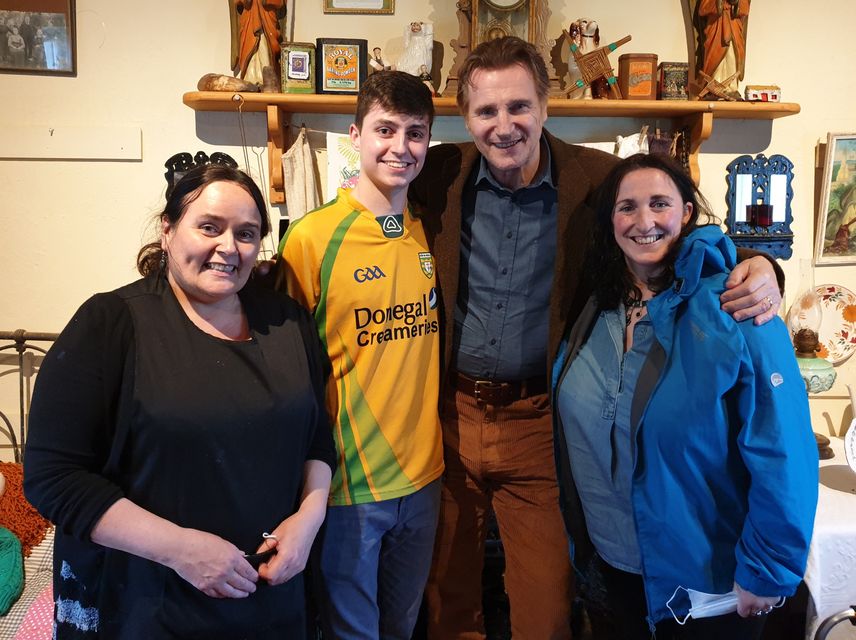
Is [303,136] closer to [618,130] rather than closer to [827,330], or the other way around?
[618,130]

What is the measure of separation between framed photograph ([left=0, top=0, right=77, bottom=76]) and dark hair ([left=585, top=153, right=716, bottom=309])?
196 centimetres

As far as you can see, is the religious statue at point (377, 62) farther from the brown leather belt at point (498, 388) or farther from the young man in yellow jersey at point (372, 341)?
the brown leather belt at point (498, 388)

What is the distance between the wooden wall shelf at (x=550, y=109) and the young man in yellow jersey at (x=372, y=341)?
74 centimetres

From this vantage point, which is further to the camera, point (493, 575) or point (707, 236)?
point (493, 575)

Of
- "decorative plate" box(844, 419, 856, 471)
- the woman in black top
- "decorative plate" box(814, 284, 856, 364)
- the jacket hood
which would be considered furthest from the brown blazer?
"decorative plate" box(814, 284, 856, 364)

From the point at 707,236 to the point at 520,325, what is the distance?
1.67 feet

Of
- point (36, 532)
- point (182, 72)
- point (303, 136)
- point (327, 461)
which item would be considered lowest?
point (36, 532)

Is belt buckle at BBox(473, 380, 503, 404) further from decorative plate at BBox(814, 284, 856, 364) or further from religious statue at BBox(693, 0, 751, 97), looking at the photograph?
decorative plate at BBox(814, 284, 856, 364)

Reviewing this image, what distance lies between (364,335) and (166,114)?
1.43 meters

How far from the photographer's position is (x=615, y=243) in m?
1.33

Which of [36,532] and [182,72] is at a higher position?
[182,72]

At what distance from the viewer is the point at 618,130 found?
2275 millimetres

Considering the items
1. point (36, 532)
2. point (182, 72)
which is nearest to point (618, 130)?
point (182, 72)

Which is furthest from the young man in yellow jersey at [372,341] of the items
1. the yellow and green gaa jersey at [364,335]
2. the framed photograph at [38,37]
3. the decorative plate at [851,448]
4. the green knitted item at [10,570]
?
the framed photograph at [38,37]
